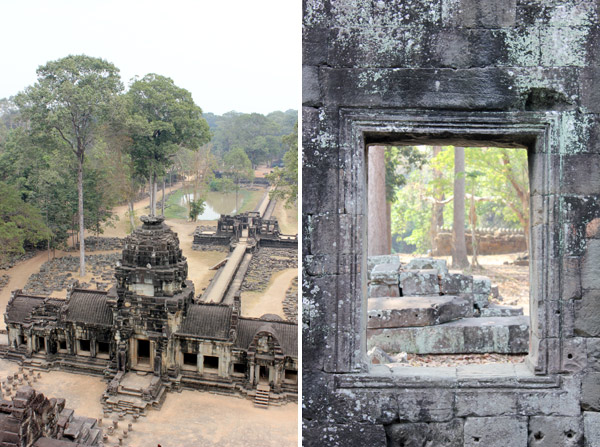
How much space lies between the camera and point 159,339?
1280cm

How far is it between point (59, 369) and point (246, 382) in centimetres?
493

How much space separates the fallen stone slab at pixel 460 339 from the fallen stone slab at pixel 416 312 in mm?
73

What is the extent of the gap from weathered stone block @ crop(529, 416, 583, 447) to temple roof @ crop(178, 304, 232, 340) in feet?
33.0

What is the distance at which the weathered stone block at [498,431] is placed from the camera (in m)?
3.27

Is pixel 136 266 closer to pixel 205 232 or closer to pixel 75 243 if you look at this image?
pixel 75 243

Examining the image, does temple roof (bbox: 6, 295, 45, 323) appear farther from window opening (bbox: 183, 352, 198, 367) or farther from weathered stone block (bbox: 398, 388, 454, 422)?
weathered stone block (bbox: 398, 388, 454, 422)

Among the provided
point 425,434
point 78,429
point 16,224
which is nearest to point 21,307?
point 78,429

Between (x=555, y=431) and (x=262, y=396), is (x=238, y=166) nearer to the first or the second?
(x=262, y=396)

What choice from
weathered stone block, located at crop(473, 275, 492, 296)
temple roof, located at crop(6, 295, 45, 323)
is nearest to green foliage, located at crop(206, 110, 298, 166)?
temple roof, located at crop(6, 295, 45, 323)

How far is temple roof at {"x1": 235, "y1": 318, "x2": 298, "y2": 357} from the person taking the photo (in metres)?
12.7

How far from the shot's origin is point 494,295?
9.84 meters

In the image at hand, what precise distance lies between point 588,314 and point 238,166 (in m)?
26.9

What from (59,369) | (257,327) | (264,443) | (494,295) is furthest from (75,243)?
(494,295)

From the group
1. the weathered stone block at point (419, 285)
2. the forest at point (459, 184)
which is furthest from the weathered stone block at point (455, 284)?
the forest at point (459, 184)
